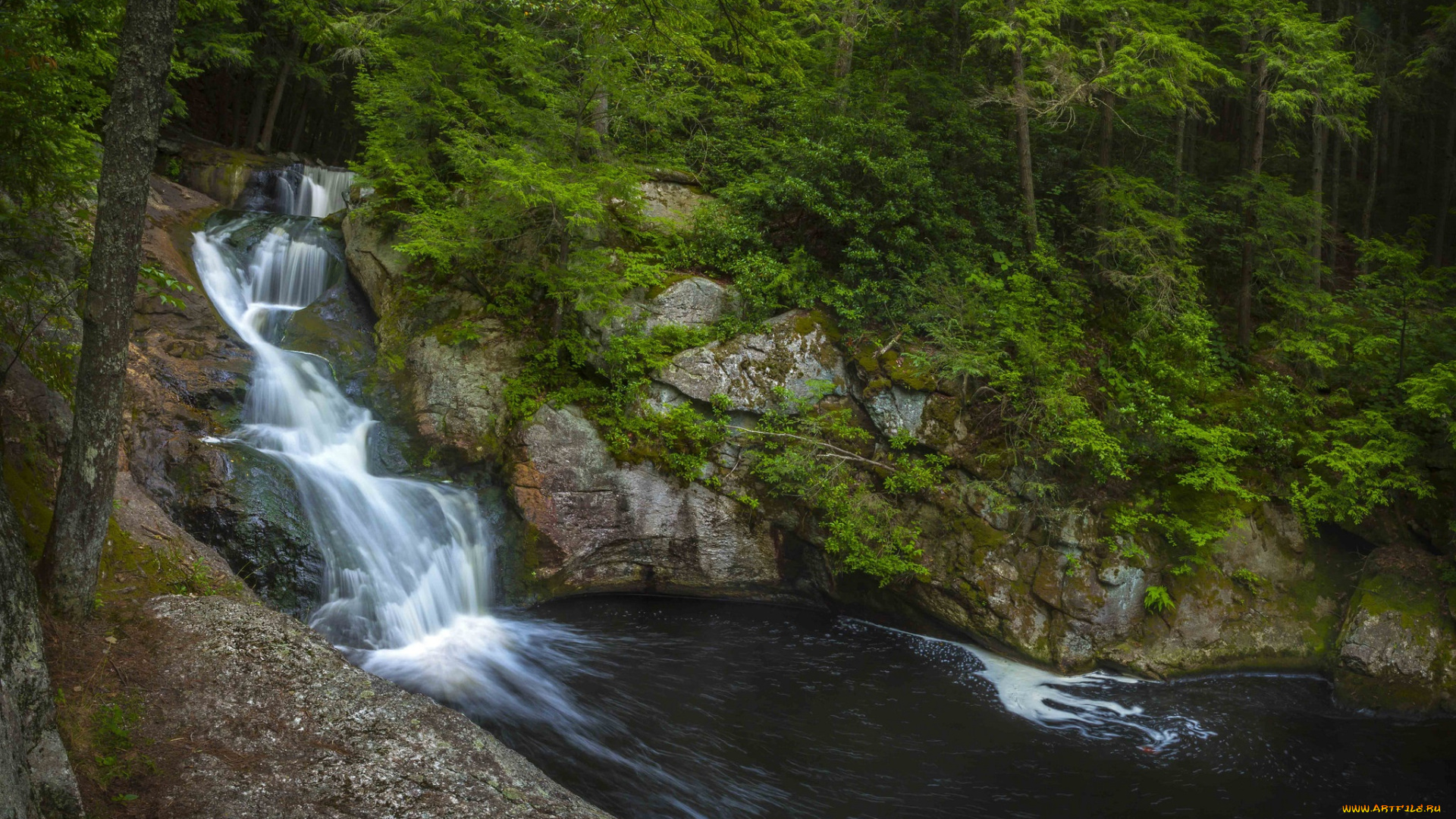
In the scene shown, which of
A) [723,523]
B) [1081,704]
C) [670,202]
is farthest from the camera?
[670,202]

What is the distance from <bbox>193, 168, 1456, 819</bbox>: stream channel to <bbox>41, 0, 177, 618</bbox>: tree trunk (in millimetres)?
3898

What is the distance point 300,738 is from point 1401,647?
12.3m

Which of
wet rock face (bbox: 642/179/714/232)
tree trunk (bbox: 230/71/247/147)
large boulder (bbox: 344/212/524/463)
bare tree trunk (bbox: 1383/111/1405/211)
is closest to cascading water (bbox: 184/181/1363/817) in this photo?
large boulder (bbox: 344/212/524/463)

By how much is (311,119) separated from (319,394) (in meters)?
21.6

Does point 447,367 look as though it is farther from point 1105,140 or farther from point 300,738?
point 1105,140

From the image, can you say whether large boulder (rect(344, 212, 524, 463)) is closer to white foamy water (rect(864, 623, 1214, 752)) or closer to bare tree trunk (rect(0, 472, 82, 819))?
bare tree trunk (rect(0, 472, 82, 819))

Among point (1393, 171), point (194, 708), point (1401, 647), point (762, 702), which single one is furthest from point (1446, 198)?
point (194, 708)

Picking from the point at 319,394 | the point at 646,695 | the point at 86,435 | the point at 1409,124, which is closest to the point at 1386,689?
the point at 646,695

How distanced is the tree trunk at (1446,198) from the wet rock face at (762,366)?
1586 centimetres

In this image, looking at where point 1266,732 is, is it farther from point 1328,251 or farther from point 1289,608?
point 1328,251

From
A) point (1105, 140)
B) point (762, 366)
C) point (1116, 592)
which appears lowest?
point (1116, 592)

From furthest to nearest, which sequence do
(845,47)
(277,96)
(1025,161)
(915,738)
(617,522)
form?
(277,96), (845,47), (1025,161), (617,522), (915,738)

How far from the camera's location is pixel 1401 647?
9.59 meters

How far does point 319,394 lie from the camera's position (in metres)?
10.9
